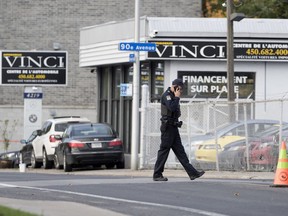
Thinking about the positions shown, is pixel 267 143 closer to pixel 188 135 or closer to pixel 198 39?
pixel 188 135

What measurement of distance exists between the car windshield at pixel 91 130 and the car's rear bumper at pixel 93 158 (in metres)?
0.64

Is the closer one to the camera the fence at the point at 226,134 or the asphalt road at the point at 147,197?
the asphalt road at the point at 147,197

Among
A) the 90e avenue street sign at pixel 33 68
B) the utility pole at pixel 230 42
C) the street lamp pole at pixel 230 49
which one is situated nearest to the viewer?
the utility pole at pixel 230 42

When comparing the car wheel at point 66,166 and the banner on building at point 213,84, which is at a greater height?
the banner on building at point 213,84

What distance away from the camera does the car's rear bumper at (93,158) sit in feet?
94.6

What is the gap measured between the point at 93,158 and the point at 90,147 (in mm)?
334

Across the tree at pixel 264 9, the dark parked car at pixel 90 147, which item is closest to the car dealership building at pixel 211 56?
the dark parked car at pixel 90 147

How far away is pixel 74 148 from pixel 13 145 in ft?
62.3

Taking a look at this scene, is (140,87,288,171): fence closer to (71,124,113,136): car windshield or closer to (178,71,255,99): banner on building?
(71,124,113,136): car windshield

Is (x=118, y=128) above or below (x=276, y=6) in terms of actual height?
below

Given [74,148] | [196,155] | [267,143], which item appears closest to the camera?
[267,143]

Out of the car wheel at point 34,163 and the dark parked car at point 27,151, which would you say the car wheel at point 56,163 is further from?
the dark parked car at point 27,151

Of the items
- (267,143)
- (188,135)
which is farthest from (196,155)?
(267,143)

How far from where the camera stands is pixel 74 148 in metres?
28.9
